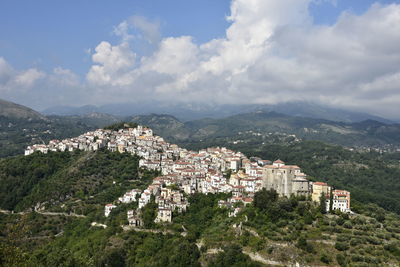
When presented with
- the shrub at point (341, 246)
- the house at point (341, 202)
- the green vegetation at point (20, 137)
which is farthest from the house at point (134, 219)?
the green vegetation at point (20, 137)

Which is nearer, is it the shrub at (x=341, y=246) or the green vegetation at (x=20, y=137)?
the shrub at (x=341, y=246)

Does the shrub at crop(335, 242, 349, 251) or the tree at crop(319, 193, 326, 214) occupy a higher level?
the tree at crop(319, 193, 326, 214)

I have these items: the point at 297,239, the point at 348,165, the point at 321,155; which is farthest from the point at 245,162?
the point at 321,155

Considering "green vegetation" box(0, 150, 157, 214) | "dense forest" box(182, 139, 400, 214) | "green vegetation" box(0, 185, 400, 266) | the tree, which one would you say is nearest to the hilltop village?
the tree

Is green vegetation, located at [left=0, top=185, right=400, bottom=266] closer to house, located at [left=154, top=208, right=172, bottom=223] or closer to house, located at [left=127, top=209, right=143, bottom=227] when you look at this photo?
house, located at [left=154, top=208, right=172, bottom=223]

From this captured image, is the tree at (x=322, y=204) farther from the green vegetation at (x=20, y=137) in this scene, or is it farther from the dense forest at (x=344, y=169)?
the green vegetation at (x=20, y=137)

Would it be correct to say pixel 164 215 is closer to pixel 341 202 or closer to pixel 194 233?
pixel 194 233

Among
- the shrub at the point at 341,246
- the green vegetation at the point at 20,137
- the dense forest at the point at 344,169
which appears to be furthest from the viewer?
the green vegetation at the point at 20,137

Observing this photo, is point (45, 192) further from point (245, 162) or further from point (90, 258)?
point (245, 162)
